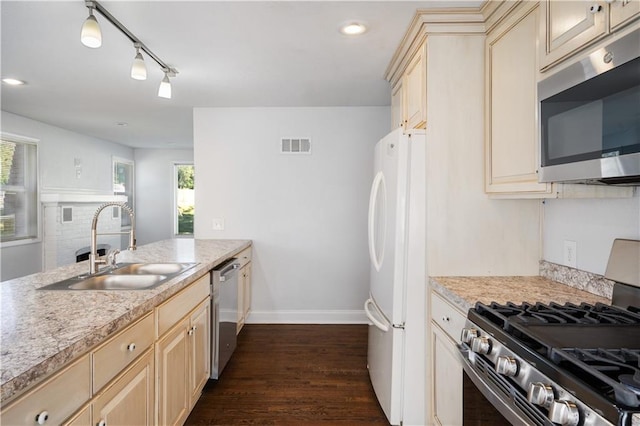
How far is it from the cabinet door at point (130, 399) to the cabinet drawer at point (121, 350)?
0.13 ft

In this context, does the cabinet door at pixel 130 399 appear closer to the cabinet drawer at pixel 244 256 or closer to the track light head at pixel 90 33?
the track light head at pixel 90 33

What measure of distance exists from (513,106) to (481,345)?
44.1 inches

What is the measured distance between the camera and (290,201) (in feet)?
12.6

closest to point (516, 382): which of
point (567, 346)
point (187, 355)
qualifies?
point (567, 346)

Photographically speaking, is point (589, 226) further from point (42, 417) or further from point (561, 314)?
point (42, 417)

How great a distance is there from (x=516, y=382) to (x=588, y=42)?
114 cm

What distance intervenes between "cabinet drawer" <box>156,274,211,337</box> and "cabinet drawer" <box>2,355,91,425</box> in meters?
0.50

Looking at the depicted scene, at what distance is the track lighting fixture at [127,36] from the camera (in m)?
1.67

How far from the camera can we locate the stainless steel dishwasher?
237 cm

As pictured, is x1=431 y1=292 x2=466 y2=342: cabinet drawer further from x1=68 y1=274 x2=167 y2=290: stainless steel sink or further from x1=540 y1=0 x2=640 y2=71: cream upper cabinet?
x1=68 y1=274 x2=167 y2=290: stainless steel sink

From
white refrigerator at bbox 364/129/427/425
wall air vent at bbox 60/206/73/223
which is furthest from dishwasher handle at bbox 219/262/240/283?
wall air vent at bbox 60/206/73/223

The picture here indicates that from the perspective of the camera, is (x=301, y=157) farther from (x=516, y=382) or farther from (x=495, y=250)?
(x=516, y=382)

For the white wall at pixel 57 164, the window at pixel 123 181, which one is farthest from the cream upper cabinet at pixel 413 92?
the window at pixel 123 181

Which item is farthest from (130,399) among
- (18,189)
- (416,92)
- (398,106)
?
(18,189)
